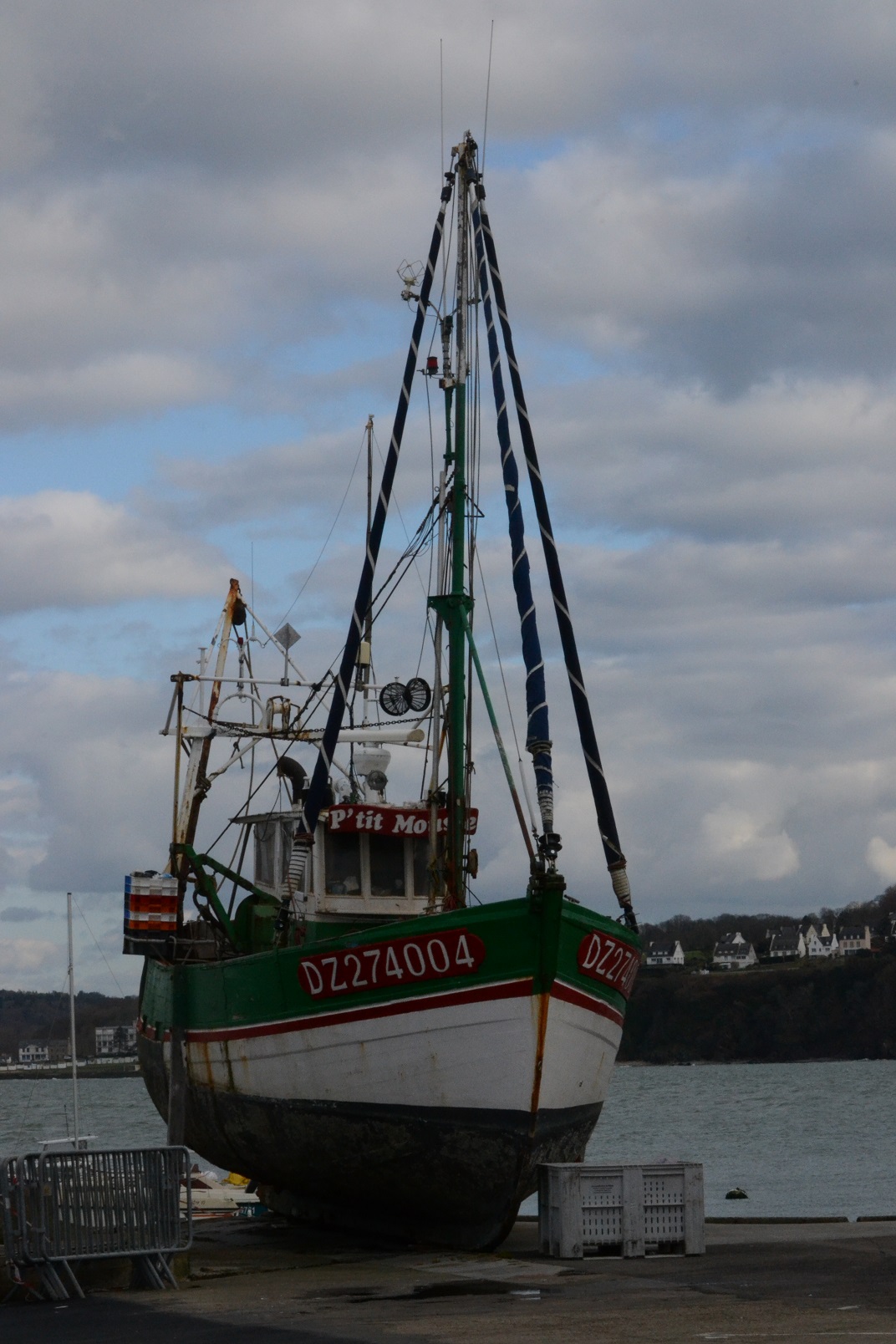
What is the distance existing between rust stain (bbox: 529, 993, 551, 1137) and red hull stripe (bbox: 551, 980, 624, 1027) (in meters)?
0.17

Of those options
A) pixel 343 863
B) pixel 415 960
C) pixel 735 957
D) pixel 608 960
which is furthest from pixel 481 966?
pixel 735 957

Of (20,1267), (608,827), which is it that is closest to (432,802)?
(608,827)

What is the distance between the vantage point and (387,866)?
24.6m

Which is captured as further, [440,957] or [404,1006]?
[404,1006]

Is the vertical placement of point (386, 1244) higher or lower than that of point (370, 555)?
lower

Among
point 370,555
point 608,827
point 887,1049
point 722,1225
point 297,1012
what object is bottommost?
point 887,1049

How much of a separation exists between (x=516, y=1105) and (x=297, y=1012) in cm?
321

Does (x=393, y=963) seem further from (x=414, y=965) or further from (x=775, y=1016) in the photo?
(x=775, y=1016)

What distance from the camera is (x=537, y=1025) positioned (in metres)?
18.5

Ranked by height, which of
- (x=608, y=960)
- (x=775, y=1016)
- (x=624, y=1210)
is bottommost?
A: (x=775, y=1016)

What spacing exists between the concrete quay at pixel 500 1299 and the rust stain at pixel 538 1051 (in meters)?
1.46

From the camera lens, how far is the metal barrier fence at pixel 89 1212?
50.2 ft

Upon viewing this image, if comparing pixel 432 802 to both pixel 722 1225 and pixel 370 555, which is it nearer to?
pixel 370 555

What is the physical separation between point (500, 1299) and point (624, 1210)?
10.4 ft
